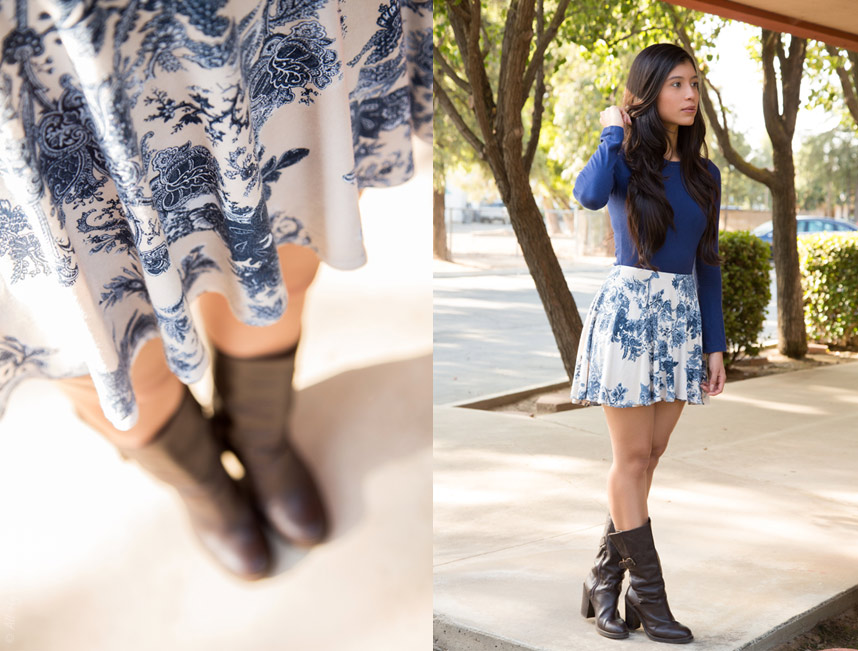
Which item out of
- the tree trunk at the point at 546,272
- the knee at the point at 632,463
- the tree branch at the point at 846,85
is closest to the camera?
the knee at the point at 632,463

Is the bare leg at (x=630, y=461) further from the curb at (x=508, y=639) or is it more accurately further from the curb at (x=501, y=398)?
the curb at (x=501, y=398)

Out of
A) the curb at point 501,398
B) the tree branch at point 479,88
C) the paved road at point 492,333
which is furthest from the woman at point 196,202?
the paved road at point 492,333

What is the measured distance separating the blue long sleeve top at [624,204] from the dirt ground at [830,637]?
1.06 m

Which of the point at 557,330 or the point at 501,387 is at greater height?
the point at 557,330

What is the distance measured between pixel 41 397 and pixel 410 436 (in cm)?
86

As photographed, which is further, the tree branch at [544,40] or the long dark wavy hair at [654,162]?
the tree branch at [544,40]

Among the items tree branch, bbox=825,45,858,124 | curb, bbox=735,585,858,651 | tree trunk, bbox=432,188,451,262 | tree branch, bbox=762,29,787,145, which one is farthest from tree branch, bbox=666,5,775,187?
tree trunk, bbox=432,188,451,262

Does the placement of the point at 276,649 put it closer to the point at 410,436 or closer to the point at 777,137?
the point at 410,436

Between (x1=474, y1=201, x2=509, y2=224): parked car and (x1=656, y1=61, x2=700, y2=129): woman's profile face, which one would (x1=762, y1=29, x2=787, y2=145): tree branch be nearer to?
(x1=656, y1=61, x2=700, y2=129): woman's profile face

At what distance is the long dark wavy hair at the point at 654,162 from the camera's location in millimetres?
2848

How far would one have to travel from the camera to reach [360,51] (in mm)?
2141

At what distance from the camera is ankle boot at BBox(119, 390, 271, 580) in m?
1.92

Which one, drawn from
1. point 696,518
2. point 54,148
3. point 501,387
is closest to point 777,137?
point 501,387

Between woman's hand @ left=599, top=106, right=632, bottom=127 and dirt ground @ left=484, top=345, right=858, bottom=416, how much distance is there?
4.34 meters
